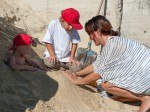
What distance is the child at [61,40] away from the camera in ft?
18.0

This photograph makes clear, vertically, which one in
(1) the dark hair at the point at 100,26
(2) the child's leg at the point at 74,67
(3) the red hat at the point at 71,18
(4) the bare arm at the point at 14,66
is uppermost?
(1) the dark hair at the point at 100,26

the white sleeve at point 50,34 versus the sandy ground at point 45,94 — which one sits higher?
the white sleeve at point 50,34

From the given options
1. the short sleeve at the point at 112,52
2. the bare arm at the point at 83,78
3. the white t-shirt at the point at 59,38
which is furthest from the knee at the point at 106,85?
the white t-shirt at the point at 59,38

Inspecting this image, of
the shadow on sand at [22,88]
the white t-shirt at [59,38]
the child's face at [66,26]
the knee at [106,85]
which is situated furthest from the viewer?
the white t-shirt at [59,38]

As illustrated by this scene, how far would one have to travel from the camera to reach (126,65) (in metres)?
4.78

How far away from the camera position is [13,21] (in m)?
8.08

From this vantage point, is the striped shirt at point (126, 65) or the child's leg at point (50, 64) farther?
the child's leg at point (50, 64)

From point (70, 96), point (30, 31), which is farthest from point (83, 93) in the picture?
point (30, 31)

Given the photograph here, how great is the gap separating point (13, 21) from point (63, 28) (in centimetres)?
264

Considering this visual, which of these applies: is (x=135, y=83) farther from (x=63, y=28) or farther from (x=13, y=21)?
(x=13, y=21)

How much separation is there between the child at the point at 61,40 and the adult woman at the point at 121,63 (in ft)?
2.49

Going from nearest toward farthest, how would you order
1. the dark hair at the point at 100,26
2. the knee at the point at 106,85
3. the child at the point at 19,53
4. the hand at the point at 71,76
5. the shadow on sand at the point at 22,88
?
the shadow on sand at the point at 22,88
the dark hair at the point at 100,26
the knee at the point at 106,85
the child at the point at 19,53
the hand at the point at 71,76

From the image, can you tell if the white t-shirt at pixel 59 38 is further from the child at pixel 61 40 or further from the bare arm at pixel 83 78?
the bare arm at pixel 83 78

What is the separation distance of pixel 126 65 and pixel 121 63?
63 mm
